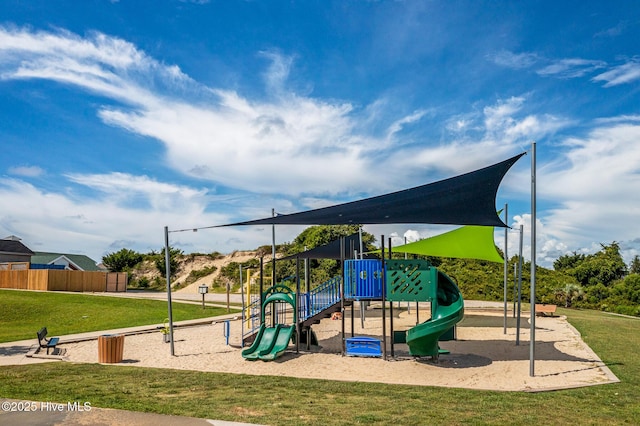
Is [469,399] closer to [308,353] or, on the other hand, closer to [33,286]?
[308,353]

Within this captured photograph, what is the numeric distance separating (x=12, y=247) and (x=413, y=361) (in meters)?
45.0

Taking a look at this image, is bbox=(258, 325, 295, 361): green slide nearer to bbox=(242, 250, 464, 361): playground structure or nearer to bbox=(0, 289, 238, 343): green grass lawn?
bbox=(242, 250, 464, 361): playground structure

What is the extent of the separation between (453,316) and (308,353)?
13.6 feet

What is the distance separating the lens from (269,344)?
45.3 ft

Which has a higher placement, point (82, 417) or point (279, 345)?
point (82, 417)

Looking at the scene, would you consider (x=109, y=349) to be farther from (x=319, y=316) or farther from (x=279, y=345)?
(x=319, y=316)

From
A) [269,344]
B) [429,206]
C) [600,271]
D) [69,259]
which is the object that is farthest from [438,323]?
[69,259]

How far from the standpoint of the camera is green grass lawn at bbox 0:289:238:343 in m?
20.7

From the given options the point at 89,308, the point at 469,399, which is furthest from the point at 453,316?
the point at 89,308

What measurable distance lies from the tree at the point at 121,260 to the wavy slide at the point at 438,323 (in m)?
51.3

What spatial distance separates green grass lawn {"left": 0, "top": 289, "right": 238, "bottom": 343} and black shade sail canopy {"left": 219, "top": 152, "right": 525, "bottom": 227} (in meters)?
11.7

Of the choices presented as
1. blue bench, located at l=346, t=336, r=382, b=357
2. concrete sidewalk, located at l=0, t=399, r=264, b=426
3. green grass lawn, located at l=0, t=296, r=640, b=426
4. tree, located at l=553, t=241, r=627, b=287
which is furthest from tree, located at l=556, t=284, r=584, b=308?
concrete sidewalk, located at l=0, t=399, r=264, b=426

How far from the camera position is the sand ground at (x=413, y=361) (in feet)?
35.9

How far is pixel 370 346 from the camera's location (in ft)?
44.8
